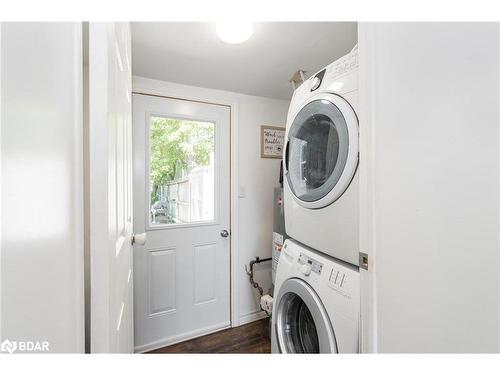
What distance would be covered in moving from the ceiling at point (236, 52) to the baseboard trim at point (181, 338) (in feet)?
6.74

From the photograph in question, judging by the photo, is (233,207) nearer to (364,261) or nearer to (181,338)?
(181,338)

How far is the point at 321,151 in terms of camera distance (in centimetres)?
107

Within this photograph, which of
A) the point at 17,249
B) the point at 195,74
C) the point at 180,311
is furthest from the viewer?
the point at 180,311

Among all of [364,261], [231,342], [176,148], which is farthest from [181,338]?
[364,261]

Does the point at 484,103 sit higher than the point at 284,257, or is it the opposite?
the point at 484,103

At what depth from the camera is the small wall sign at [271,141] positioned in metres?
2.17

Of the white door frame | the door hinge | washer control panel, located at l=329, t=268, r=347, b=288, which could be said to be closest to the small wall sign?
the white door frame

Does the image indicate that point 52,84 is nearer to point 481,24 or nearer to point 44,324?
point 44,324

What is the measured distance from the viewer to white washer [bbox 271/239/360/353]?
2.76 ft

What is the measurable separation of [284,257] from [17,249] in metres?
1.10

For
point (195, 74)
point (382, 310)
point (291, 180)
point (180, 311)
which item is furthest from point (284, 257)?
point (195, 74)

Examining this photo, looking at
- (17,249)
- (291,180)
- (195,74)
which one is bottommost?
(17,249)

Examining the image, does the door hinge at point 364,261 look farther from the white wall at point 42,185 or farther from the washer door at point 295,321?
the white wall at point 42,185

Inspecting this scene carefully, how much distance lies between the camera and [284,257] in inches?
48.7
